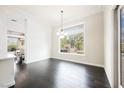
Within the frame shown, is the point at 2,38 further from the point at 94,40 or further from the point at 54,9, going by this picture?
the point at 94,40

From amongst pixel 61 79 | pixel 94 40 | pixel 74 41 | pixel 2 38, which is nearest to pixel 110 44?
pixel 61 79

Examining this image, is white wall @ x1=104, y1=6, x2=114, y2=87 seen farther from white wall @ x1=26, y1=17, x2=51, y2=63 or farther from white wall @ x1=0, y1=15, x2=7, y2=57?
white wall @ x1=26, y1=17, x2=51, y2=63

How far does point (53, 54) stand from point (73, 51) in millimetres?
2183

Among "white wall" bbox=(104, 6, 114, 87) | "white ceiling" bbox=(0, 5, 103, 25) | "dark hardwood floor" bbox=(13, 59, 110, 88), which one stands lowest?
"dark hardwood floor" bbox=(13, 59, 110, 88)

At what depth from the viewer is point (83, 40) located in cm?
531

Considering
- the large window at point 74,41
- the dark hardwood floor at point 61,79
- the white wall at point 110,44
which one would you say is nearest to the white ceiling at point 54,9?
the large window at point 74,41

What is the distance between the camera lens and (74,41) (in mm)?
5902

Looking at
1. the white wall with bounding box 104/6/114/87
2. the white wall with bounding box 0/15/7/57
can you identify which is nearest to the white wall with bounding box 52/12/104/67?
the white wall with bounding box 104/6/114/87

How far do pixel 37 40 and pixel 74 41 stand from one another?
9.27 feet

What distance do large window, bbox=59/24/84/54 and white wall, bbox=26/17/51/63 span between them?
146 centimetres

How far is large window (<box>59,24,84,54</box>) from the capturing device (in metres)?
5.47

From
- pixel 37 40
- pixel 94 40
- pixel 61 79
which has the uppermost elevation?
pixel 37 40
